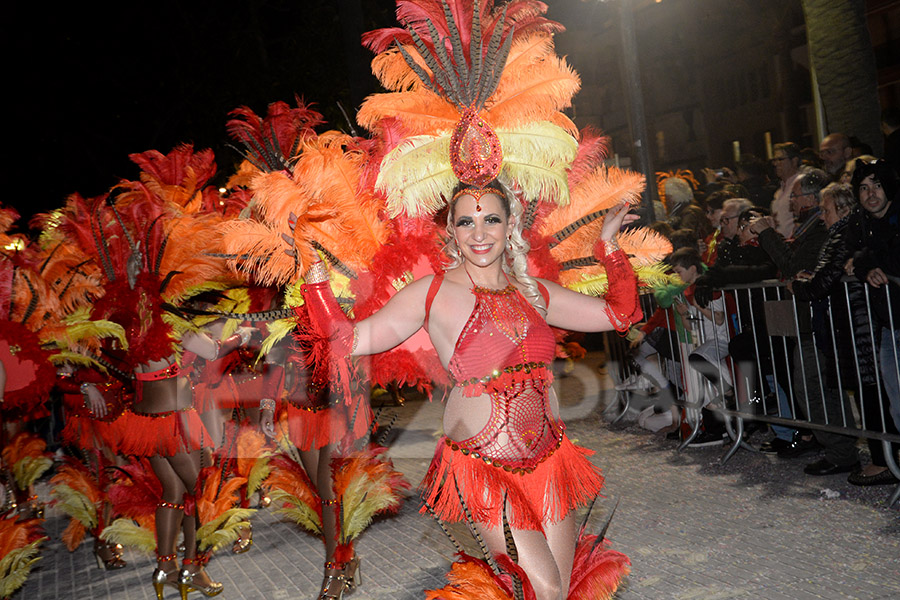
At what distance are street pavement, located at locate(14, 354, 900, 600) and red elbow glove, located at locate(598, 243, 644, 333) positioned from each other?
180cm

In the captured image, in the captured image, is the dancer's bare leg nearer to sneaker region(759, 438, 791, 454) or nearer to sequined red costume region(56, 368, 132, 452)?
sequined red costume region(56, 368, 132, 452)

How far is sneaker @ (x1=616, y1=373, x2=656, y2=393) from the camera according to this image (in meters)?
9.07

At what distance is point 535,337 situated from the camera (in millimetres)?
3357

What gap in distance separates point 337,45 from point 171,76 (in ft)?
15.7

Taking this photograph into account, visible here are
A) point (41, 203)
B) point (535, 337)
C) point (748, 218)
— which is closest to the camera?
point (535, 337)

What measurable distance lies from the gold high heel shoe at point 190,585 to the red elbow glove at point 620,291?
11.0 ft

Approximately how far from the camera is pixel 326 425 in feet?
16.8

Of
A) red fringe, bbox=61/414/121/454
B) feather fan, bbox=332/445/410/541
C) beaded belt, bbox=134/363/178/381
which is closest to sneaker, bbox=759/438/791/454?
feather fan, bbox=332/445/410/541

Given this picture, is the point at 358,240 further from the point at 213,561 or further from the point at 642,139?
the point at 642,139

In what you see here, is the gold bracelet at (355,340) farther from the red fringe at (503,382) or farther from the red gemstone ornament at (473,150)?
the red gemstone ornament at (473,150)

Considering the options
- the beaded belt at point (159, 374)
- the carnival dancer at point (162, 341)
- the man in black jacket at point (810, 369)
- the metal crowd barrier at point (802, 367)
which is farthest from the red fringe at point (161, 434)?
the man in black jacket at point (810, 369)

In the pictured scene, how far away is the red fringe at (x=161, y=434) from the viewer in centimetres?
536

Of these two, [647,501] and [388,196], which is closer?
[388,196]

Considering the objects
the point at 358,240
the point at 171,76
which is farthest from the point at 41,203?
the point at 358,240
